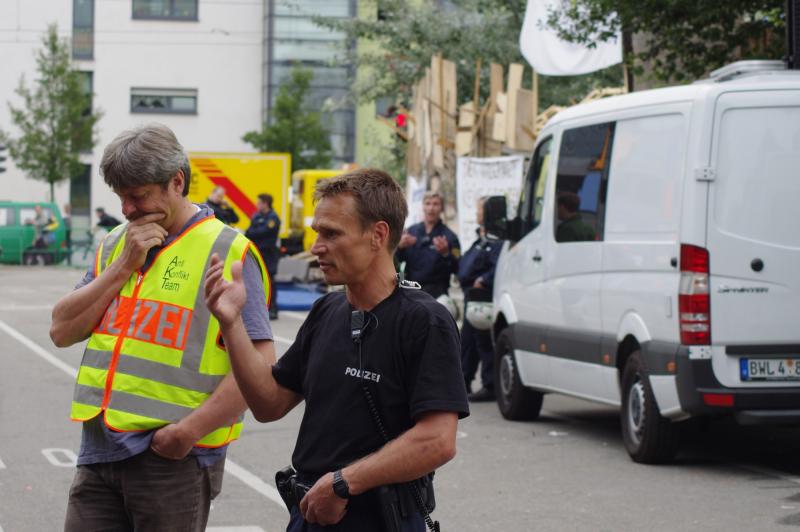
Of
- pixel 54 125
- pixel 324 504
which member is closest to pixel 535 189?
pixel 324 504

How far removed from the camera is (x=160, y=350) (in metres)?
4.11

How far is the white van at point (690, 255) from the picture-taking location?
8.88 metres

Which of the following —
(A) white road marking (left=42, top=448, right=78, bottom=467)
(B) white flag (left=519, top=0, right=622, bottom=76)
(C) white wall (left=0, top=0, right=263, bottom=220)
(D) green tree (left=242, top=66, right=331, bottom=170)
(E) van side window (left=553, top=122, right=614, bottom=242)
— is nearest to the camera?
(A) white road marking (left=42, top=448, right=78, bottom=467)

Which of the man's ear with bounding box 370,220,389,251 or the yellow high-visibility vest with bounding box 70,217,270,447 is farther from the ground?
the man's ear with bounding box 370,220,389,251

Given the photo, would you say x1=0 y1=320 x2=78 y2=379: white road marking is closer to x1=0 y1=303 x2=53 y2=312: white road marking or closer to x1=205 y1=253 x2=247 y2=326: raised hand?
x1=0 y1=303 x2=53 y2=312: white road marking

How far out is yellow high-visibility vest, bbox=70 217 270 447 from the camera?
409 cm

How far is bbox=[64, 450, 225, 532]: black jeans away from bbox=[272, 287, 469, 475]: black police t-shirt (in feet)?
1.99

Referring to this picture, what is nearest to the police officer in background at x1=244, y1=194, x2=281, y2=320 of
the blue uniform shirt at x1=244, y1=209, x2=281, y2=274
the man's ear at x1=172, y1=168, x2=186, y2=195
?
the blue uniform shirt at x1=244, y1=209, x2=281, y2=274

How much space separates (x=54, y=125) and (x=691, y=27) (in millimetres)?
38726

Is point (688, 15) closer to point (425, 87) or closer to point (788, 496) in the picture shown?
point (788, 496)

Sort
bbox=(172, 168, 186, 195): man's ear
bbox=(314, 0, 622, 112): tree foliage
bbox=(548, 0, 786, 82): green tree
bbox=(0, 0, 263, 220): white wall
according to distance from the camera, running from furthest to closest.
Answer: bbox=(0, 0, 263, 220): white wall → bbox=(314, 0, 622, 112): tree foliage → bbox=(548, 0, 786, 82): green tree → bbox=(172, 168, 186, 195): man's ear

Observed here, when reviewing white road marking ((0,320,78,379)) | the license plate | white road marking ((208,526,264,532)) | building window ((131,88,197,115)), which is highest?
building window ((131,88,197,115))

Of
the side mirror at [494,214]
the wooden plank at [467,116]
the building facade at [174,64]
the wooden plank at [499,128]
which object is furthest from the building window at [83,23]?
the side mirror at [494,214]

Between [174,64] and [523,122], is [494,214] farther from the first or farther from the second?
[174,64]
